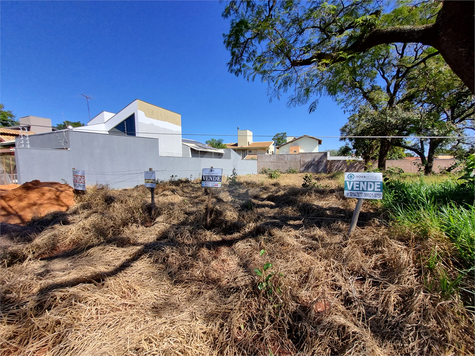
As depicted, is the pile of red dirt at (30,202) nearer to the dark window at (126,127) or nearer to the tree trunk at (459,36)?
the tree trunk at (459,36)

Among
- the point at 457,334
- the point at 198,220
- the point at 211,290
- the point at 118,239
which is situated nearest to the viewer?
the point at 457,334

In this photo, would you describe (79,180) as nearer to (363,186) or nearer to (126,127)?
(363,186)

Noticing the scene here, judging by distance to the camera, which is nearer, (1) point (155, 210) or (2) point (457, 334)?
(2) point (457, 334)

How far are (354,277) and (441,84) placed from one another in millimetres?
8892

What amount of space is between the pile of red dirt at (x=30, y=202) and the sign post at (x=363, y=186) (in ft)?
18.3

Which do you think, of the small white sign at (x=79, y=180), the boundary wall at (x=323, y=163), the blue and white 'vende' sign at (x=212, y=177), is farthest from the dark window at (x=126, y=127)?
the blue and white 'vende' sign at (x=212, y=177)

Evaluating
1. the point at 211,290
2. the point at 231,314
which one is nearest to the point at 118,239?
the point at 211,290

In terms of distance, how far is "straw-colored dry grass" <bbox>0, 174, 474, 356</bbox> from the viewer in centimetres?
112

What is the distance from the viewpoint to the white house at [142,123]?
1239 centimetres

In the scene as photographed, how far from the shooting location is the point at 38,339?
1135 mm

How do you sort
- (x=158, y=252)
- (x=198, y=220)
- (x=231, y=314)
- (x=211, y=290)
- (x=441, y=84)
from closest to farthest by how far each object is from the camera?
(x=231, y=314) → (x=211, y=290) → (x=158, y=252) → (x=198, y=220) → (x=441, y=84)

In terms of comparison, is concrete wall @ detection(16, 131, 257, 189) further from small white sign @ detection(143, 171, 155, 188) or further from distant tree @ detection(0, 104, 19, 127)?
distant tree @ detection(0, 104, 19, 127)

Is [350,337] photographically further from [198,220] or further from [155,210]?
[155,210]

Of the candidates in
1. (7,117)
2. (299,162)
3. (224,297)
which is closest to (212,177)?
(224,297)
